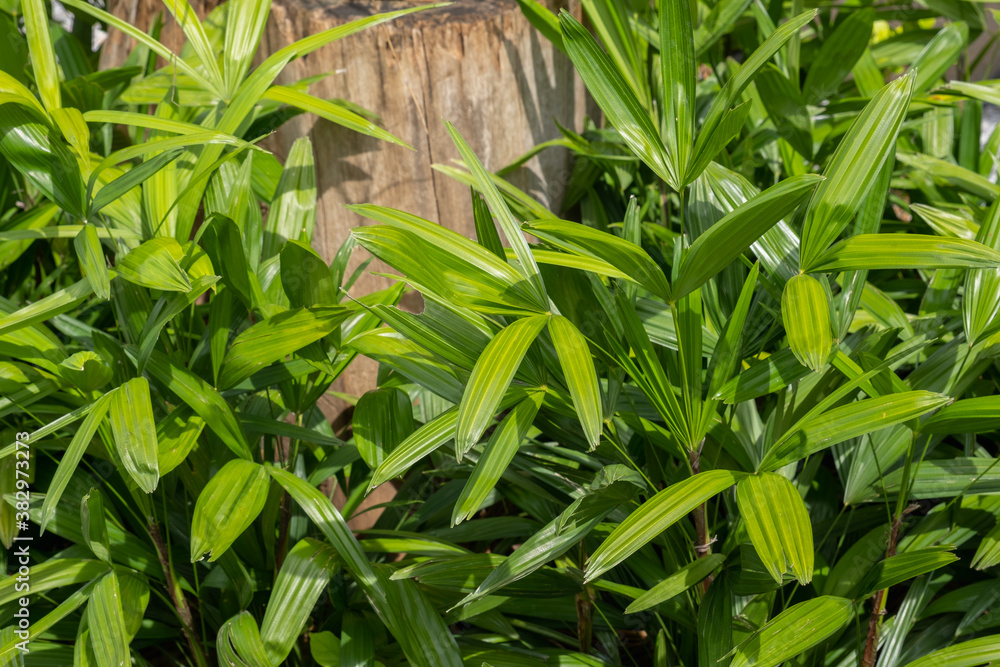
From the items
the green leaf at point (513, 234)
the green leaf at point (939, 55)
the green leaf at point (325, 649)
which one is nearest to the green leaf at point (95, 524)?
the green leaf at point (325, 649)

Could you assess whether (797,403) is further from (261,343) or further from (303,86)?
(303,86)

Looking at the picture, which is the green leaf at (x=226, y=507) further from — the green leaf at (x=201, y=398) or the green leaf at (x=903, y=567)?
the green leaf at (x=903, y=567)

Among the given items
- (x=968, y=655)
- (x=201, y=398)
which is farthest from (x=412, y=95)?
(x=968, y=655)

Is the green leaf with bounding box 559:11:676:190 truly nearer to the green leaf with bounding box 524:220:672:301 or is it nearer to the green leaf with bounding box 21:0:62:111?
the green leaf with bounding box 524:220:672:301

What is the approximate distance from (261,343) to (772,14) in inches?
46.8

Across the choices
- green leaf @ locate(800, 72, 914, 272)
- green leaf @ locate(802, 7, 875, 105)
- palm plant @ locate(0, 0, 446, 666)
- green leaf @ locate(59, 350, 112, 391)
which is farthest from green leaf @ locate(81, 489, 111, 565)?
green leaf @ locate(802, 7, 875, 105)

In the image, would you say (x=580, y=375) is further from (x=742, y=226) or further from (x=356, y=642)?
(x=356, y=642)

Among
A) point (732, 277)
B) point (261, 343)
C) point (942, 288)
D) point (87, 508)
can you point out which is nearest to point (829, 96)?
point (942, 288)

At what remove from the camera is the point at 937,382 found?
915 mm

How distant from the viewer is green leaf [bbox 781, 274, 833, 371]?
2.13ft

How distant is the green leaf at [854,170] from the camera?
0.70m

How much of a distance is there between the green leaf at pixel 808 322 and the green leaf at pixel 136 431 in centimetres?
59

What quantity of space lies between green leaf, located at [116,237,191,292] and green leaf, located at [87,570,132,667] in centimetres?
32

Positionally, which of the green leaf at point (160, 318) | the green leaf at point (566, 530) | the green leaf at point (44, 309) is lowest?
the green leaf at point (566, 530)
